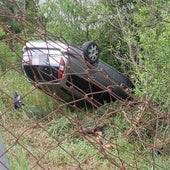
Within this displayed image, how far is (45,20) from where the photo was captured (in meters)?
6.27

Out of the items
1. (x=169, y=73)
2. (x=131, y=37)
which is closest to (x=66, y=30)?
(x=131, y=37)

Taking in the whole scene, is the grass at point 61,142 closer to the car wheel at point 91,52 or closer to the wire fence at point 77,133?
the wire fence at point 77,133

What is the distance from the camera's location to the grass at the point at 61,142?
12.6 ft

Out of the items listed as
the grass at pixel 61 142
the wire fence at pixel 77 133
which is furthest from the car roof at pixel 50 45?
the grass at pixel 61 142

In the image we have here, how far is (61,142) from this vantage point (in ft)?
11.3

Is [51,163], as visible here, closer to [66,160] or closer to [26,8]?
[66,160]

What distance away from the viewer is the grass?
384cm

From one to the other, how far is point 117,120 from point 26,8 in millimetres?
3696

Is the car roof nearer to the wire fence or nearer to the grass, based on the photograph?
the wire fence

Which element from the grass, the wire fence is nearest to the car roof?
the wire fence

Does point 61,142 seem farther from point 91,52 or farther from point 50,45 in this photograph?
point 91,52

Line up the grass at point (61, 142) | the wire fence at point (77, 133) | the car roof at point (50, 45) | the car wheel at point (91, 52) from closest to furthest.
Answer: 1. the car roof at point (50, 45)
2. the wire fence at point (77, 133)
3. the grass at point (61, 142)
4. the car wheel at point (91, 52)

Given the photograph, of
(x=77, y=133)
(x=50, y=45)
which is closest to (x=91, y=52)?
(x=77, y=133)

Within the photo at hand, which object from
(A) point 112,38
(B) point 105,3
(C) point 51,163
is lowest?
(C) point 51,163
